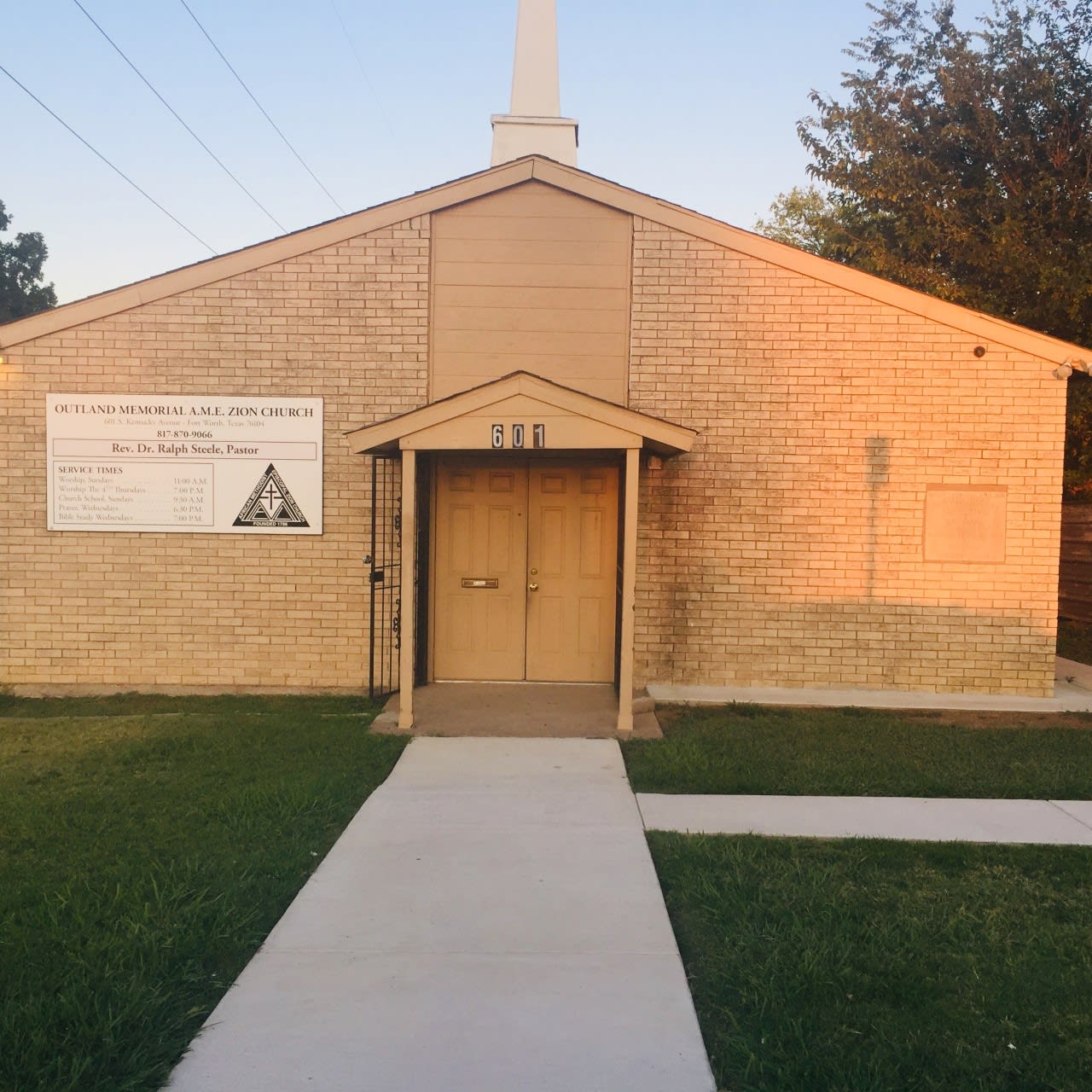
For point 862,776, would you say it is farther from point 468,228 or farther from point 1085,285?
point 1085,285

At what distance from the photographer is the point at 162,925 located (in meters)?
4.84

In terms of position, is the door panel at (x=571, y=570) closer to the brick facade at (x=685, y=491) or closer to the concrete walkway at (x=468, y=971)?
the brick facade at (x=685, y=491)

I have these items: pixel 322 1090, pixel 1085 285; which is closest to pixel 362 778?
pixel 322 1090

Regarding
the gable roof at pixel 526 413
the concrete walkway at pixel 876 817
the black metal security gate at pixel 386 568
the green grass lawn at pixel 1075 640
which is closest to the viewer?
the concrete walkway at pixel 876 817

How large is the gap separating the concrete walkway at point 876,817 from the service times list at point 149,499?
19.7 ft

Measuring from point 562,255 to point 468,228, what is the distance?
1001 millimetres

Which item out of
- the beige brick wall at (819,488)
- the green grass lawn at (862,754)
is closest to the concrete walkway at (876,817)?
the green grass lawn at (862,754)

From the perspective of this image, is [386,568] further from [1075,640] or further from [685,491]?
[1075,640]

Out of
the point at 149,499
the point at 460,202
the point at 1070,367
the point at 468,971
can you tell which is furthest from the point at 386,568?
the point at 1070,367

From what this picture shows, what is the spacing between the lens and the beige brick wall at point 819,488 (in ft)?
35.9

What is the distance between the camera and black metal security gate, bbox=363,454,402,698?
36.4ft

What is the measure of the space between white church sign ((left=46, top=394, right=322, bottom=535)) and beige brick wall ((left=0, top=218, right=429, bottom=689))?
12cm

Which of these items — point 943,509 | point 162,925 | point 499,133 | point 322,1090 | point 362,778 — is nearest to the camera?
point 322,1090

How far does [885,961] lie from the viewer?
4.62m
